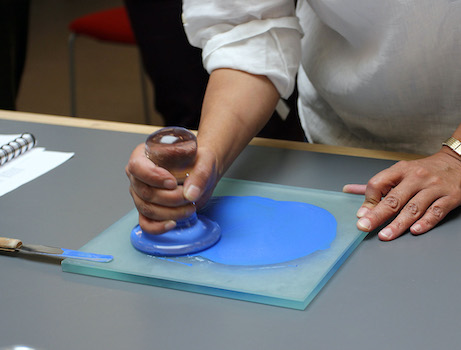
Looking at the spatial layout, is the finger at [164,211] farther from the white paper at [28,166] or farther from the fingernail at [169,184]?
the white paper at [28,166]

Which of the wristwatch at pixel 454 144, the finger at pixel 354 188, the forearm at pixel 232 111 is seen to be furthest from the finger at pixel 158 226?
the wristwatch at pixel 454 144

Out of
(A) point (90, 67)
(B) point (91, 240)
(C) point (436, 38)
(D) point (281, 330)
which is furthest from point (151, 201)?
(A) point (90, 67)

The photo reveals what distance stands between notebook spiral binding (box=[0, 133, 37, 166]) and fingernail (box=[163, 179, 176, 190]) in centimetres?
35

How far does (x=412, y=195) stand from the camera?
732mm

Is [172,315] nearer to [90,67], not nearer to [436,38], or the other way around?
[436,38]

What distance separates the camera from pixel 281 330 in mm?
533

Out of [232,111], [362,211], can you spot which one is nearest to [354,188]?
[362,211]

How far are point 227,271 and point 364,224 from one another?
17 cm

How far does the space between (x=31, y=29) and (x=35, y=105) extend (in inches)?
57.4

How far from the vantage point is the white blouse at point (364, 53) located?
0.83 m

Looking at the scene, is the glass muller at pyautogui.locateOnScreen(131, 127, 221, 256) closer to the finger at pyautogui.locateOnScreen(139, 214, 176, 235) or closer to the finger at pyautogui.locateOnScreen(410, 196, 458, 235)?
the finger at pyautogui.locateOnScreen(139, 214, 176, 235)

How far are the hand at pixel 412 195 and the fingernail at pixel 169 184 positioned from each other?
20 centimetres

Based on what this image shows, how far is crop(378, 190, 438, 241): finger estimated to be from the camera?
26.7 inches

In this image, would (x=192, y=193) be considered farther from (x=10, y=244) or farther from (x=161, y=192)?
(x=10, y=244)
